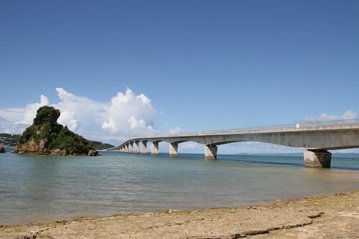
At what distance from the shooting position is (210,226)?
502 inches

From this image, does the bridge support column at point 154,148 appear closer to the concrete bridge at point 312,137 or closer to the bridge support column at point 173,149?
the bridge support column at point 173,149

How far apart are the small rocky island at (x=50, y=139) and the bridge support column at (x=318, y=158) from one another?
69.8 m

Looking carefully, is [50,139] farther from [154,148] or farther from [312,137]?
[312,137]

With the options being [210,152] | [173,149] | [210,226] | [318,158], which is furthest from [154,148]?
[210,226]

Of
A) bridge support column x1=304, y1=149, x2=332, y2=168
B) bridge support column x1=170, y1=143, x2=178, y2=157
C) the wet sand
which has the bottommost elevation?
the wet sand

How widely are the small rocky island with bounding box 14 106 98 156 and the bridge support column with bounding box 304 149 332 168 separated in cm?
6977

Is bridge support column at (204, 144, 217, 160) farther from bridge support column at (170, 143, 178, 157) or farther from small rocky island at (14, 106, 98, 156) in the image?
small rocky island at (14, 106, 98, 156)

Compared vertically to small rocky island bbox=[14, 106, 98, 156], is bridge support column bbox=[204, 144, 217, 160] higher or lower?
lower

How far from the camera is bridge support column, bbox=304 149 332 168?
2472 inches

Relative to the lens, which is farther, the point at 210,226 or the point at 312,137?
the point at 312,137

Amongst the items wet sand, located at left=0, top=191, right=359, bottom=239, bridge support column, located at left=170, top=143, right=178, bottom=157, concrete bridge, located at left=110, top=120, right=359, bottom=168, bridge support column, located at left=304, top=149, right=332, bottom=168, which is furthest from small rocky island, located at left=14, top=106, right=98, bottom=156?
wet sand, located at left=0, top=191, right=359, bottom=239

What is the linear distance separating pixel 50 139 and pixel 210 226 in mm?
112129

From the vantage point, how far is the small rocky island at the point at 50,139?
114562 millimetres

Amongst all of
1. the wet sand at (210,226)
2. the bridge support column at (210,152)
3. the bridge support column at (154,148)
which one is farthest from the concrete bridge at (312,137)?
the bridge support column at (154,148)
